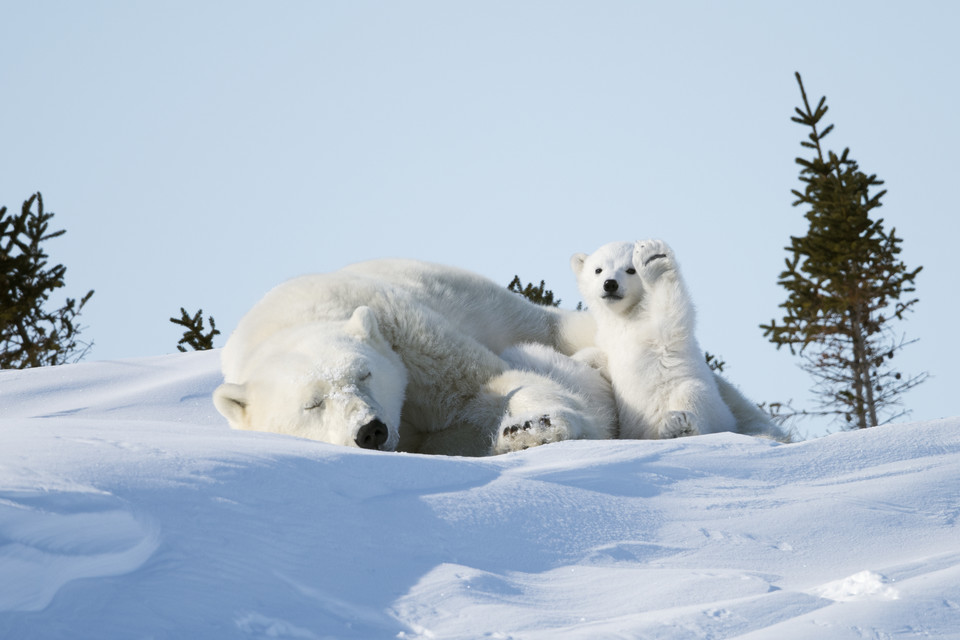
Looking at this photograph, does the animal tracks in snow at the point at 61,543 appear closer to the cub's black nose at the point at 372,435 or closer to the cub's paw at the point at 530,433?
the cub's black nose at the point at 372,435

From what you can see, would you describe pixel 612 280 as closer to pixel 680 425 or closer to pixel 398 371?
pixel 680 425

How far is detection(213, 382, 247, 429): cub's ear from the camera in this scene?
13.4ft

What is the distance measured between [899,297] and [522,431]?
404 inches

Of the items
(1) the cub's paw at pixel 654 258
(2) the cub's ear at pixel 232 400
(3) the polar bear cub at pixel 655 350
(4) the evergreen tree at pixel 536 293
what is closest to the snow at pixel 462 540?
(2) the cub's ear at pixel 232 400

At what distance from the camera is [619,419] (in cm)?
476

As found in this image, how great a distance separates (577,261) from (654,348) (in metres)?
0.77

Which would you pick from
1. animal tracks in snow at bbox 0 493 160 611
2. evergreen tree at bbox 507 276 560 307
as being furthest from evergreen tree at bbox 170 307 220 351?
animal tracks in snow at bbox 0 493 160 611

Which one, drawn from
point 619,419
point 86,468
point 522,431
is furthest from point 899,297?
point 86,468

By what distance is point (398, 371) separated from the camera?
4.29 m

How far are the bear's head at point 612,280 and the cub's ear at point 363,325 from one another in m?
1.15

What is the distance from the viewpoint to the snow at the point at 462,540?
1.83 meters

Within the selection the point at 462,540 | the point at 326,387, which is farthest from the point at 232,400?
the point at 462,540

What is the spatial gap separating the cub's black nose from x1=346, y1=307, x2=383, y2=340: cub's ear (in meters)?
0.57

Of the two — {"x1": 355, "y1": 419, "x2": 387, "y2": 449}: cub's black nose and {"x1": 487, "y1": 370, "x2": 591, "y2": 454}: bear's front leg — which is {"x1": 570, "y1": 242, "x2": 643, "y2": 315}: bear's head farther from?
{"x1": 355, "y1": 419, "x2": 387, "y2": 449}: cub's black nose
